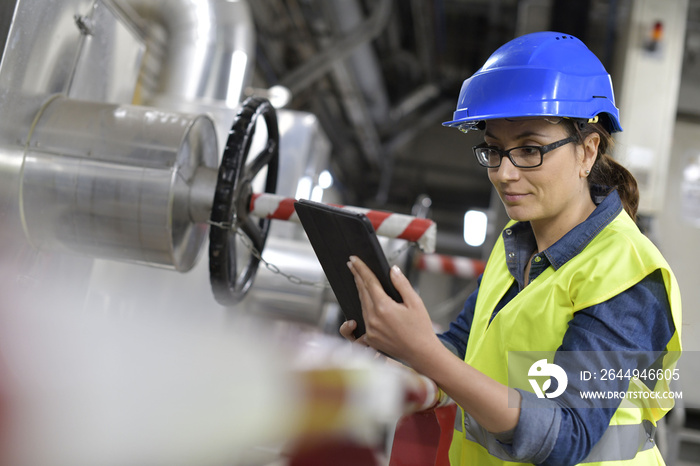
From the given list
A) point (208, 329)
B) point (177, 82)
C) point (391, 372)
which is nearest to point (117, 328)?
point (208, 329)

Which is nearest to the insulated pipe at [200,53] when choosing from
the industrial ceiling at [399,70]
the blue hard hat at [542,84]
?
the industrial ceiling at [399,70]

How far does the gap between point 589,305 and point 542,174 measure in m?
0.22

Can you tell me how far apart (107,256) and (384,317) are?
1088mm

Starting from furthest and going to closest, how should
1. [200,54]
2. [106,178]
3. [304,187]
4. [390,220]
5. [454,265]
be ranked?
[454,265] → [304,187] → [200,54] → [390,220] → [106,178]

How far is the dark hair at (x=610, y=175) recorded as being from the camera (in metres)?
1.03

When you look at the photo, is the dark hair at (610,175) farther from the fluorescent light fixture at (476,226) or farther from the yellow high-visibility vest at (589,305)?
the fluorescent light fixture at (476,226)

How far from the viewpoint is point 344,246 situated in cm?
88

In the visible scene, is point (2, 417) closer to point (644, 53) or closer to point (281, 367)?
point (281, 367)

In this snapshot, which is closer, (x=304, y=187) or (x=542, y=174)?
(x=542, y=174)

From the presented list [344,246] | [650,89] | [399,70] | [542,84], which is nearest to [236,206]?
[344,246]

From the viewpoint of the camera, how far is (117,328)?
2.31 metres

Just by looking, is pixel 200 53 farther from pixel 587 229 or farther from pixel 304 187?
pixel 587 229

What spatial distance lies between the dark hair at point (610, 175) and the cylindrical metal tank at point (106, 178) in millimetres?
971

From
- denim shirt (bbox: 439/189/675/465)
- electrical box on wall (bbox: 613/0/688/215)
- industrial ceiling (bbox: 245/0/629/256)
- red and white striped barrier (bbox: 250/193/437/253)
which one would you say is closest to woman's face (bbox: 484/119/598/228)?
denim shirt (bbox: 439/189/675/465)
